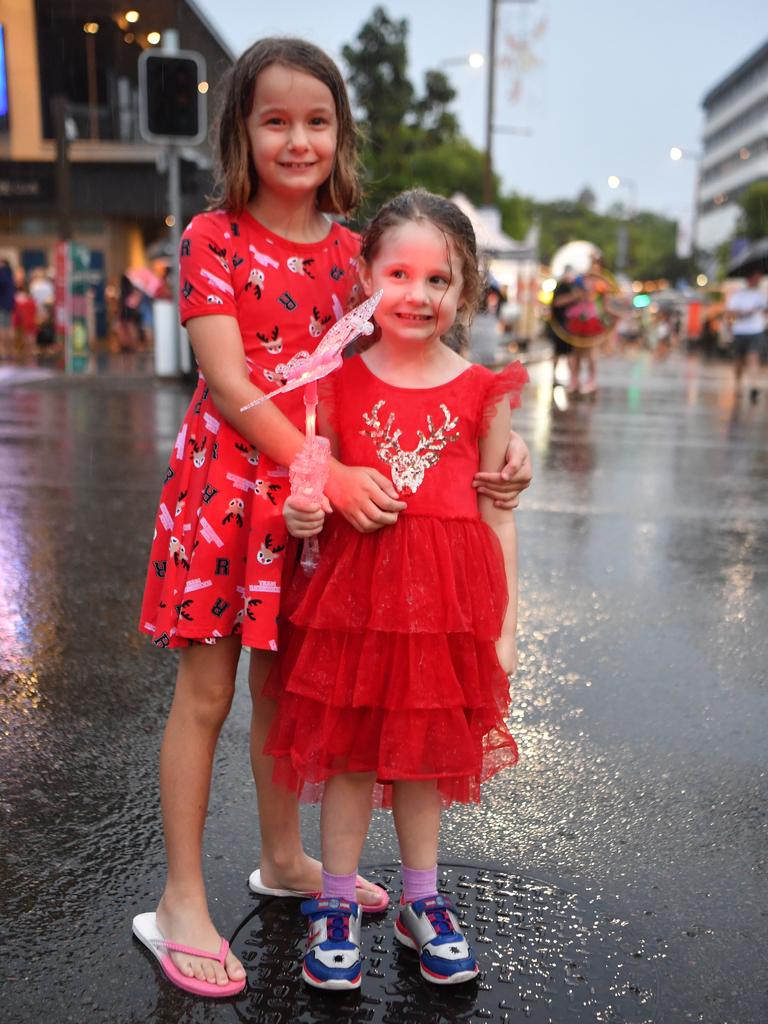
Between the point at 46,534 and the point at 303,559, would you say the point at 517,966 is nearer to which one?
the point at 303,559

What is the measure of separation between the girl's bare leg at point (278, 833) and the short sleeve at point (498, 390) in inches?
28.2

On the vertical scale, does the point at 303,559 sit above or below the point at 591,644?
above

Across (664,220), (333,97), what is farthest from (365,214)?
(664,220)

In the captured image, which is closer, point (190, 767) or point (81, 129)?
point (190, 767)

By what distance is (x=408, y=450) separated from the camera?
230cm

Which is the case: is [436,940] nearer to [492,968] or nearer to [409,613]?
[492,968]

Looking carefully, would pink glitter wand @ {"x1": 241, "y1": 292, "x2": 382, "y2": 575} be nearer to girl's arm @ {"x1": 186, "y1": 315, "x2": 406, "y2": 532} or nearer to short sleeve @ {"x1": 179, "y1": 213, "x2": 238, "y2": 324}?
girl's arm @ {"x1": 186, "y1": 315, "x2": 406, "y2": 532}

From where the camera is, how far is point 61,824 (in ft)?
9.43

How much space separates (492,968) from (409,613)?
0.76 metres

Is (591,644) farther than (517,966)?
Yes

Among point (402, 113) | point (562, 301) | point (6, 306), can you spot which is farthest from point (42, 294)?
point (402, 113)

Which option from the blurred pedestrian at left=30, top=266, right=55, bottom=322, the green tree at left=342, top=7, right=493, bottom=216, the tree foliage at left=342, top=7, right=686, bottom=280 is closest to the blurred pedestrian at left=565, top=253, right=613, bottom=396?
the blurred pedestrian at left=30, top=266, right=55, bottom=322

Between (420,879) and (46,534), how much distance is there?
170 inches

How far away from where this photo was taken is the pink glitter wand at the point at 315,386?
215 centimetres
